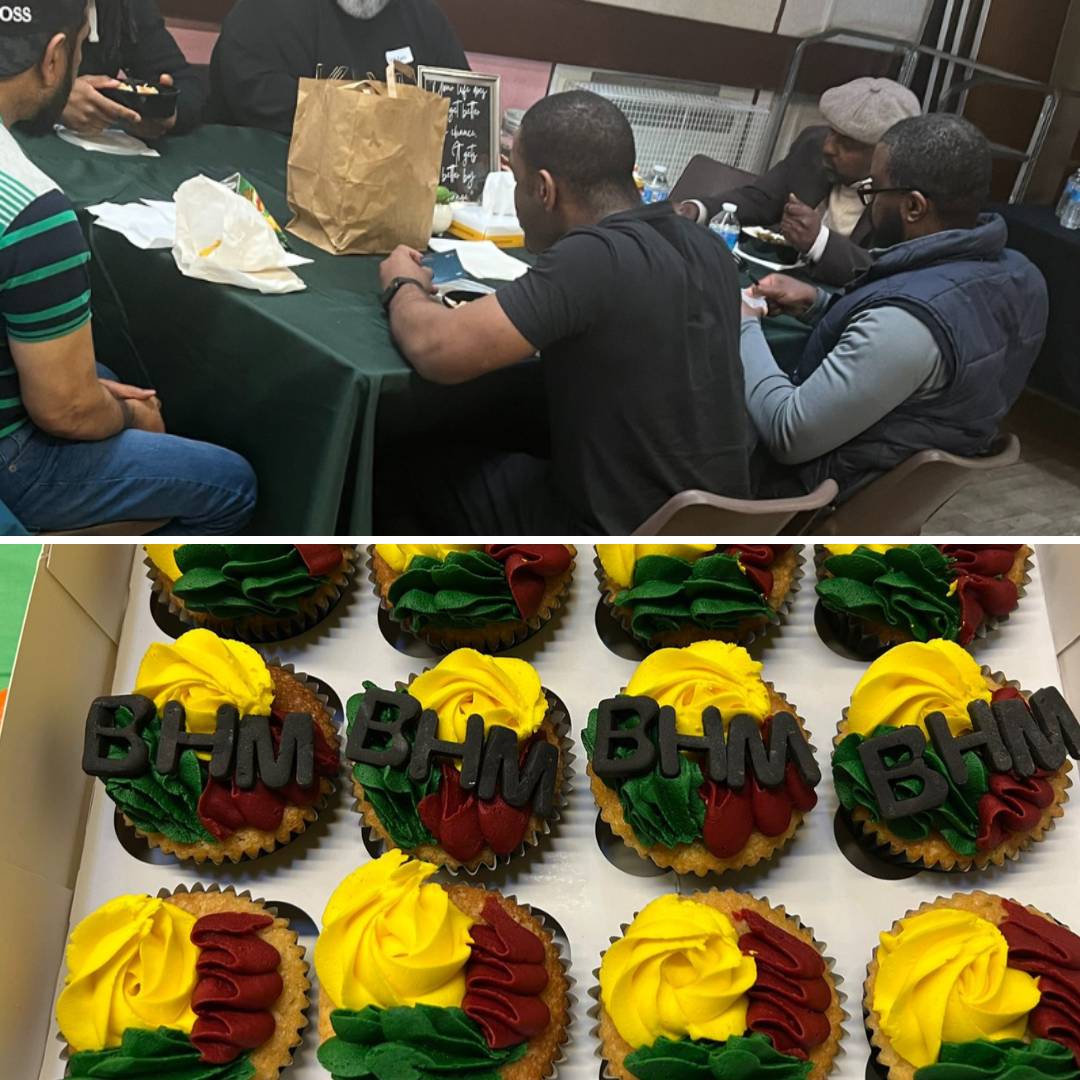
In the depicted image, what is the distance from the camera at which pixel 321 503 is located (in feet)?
4.13

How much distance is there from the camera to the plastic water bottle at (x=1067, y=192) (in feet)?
3.89

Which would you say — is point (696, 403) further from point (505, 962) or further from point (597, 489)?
point (505, 962)

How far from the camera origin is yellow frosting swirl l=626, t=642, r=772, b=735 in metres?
1.31

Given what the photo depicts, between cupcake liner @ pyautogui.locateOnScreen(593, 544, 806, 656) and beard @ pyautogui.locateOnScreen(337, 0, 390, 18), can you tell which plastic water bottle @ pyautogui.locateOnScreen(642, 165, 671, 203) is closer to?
beard @ pyautogui.locateOnScreen(337, 0, 390, 18)

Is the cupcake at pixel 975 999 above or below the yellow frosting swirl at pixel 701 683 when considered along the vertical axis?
below

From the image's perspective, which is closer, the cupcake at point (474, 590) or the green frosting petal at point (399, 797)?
the green frosting petal at point (399, 797)

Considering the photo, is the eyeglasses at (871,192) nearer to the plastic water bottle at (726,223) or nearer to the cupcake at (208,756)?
the plastic water bottle at (726,223)

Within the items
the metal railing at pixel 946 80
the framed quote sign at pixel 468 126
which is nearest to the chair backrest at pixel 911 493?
the metal railing at pixel 946 80

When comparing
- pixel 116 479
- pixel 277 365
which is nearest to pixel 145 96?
pixel 277 365

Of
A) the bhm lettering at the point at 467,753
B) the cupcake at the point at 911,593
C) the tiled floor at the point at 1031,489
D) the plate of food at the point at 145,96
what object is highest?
the plate of food at the point at 145,96

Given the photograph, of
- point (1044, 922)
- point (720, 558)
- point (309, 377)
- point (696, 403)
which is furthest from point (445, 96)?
point (1044, 922)

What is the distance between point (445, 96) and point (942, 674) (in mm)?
952

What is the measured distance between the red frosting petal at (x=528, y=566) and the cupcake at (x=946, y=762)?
44 cm

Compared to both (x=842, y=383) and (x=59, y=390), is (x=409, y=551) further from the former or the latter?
(x=842, y=383)
